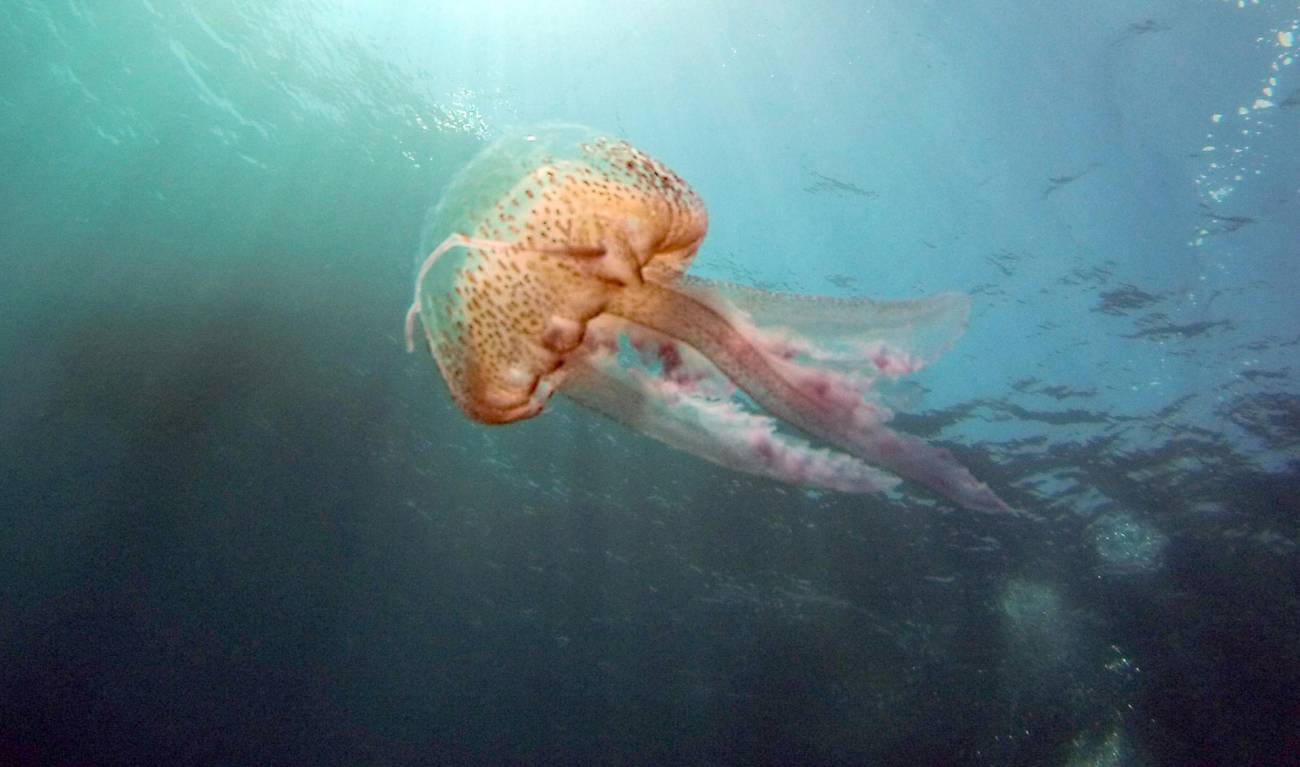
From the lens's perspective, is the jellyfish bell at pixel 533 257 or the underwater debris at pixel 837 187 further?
the underwater debris at pixel 837 187

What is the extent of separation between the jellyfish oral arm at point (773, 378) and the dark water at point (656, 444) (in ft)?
3.71

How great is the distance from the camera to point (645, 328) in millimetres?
2904

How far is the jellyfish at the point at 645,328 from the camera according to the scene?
8.55 ft

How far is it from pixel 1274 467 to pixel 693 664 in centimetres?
2060

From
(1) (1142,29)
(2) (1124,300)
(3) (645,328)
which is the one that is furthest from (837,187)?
(3) (645,328)

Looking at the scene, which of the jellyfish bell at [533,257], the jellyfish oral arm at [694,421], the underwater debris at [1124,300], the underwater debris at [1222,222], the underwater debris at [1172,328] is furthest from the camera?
the underwater debris at [1172,328]

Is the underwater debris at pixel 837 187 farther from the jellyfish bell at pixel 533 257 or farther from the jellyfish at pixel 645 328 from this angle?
the jellyfish bell at pixel 533 257

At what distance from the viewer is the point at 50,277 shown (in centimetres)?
1934

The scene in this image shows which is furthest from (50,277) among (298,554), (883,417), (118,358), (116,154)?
(883,417)

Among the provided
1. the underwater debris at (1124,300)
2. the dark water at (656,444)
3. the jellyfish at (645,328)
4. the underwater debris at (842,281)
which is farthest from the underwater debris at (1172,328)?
the jellyfish at (645,328)

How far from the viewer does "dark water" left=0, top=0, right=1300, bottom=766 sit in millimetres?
9906

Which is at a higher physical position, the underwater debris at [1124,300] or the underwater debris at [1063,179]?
the underwater debris at [1063,179]

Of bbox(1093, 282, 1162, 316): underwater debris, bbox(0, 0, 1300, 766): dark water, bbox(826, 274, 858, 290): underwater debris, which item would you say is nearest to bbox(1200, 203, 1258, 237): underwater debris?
bbox(0, 0, 1300, 766): dark water

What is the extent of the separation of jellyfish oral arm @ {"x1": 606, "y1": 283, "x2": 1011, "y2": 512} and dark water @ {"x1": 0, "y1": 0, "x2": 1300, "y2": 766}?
1132mm
